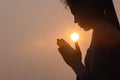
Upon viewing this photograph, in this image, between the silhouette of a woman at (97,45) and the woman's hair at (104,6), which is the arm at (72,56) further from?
the woman's hair at (104,6)

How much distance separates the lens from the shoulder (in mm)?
809

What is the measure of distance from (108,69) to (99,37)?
0.07m

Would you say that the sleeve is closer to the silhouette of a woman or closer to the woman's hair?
the silhouette of a woman

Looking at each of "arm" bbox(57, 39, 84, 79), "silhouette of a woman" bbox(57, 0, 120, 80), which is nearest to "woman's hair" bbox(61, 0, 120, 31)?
"silhouette of a woman" bbox(57, 0, 120, 80)

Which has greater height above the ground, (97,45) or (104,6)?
(104,6)

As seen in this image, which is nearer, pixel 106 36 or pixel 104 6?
pixel 106 36

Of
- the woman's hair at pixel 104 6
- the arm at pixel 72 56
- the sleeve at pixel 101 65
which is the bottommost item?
the sleeve at pixel 101 65

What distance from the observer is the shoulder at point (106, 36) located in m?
0.81

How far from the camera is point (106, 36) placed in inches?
32.1

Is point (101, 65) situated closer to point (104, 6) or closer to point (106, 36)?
point (106, 36)

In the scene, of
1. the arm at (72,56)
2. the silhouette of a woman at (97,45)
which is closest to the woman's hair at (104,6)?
the silhouette of a woman at (97,45)

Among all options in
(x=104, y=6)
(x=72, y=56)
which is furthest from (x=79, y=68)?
(x=104, y=6)

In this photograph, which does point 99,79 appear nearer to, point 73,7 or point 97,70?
point 97,70

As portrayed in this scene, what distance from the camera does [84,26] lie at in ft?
3.05
